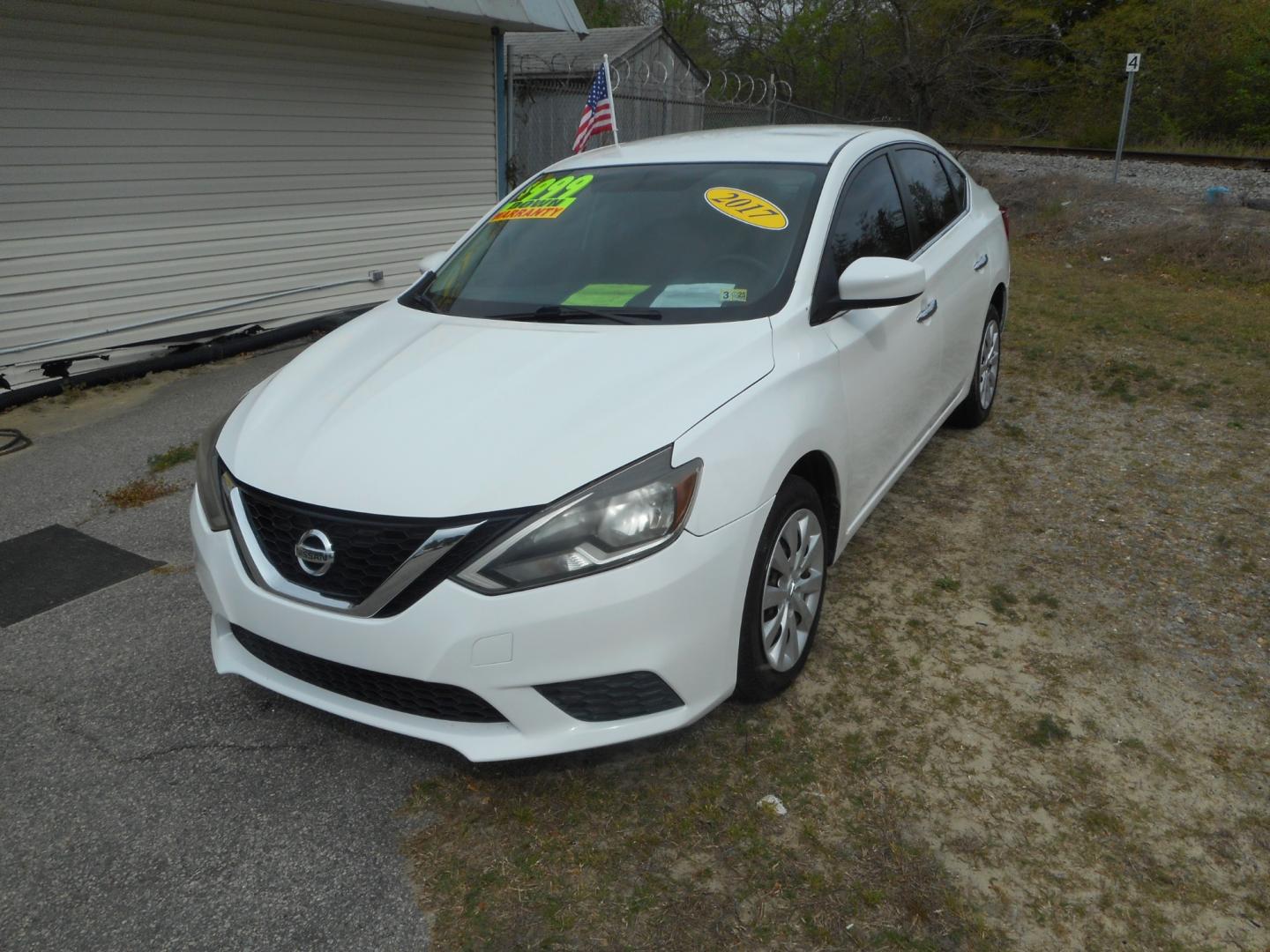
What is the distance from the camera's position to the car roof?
3621mm

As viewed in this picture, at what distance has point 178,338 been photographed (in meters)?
7.07

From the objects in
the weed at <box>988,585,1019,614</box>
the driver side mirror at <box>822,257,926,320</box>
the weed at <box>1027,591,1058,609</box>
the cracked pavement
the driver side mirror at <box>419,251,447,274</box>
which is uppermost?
the driver side mirror at <box>822,257,926,320</box>

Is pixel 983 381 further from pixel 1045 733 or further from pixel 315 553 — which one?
pixel 315 553

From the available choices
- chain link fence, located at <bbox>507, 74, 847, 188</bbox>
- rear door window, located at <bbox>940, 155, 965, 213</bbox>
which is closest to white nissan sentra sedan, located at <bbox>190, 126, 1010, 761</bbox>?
rear door window, located at <bbox>940, 155, 965, 213</bbox>

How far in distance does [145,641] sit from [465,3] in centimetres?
600

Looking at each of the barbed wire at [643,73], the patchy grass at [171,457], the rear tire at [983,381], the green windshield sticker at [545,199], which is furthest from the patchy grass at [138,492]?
the barbed wire at [643,73]

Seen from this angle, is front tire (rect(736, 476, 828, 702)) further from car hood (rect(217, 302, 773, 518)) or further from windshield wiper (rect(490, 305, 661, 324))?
windshield wiper (rect(490, 305, 661, 324))

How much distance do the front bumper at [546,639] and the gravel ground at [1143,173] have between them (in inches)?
535

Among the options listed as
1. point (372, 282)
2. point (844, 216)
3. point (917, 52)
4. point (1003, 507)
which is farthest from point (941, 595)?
point (917, 52)

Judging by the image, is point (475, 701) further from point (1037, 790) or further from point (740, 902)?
point (1037, 790)

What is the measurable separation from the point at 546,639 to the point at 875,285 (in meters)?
1.60

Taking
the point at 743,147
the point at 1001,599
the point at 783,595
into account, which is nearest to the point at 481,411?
the point at 783,595

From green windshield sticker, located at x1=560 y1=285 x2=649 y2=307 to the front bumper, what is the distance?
103 cm

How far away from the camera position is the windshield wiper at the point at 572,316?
3.04 meters
